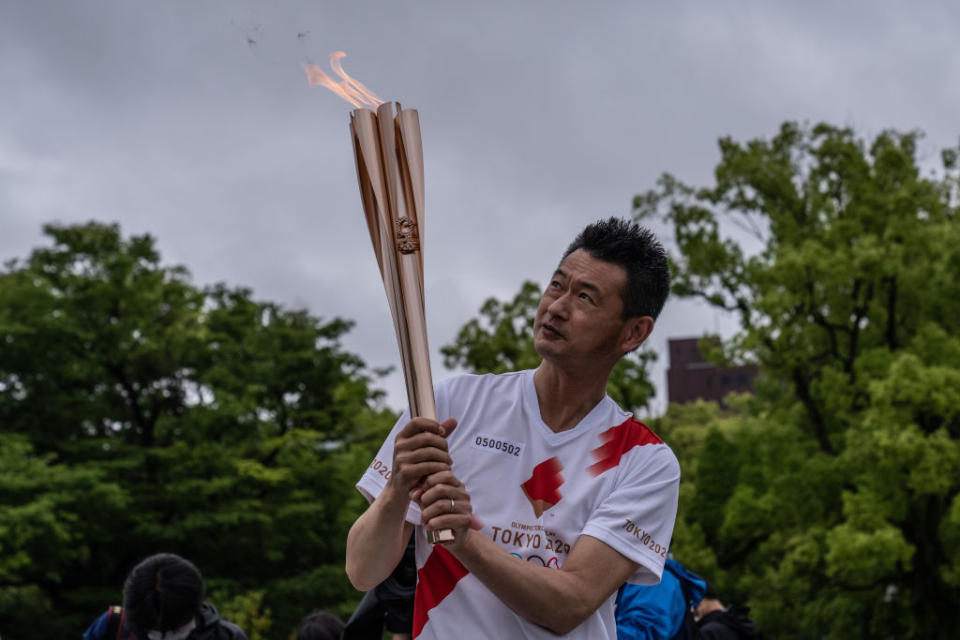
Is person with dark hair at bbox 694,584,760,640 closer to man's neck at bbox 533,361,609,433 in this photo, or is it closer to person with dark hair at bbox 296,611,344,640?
person with dark hair at bbox 296,611,344,640

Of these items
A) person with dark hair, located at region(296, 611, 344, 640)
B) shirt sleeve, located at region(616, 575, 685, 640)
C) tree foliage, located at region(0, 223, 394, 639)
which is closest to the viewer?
shirt sleeve, located at region(616, 575, 685, 640)

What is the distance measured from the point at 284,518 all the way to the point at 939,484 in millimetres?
16572

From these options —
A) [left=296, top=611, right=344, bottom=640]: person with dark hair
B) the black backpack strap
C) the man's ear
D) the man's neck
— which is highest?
the man's ear

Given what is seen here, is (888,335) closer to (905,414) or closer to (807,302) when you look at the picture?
(807,302)

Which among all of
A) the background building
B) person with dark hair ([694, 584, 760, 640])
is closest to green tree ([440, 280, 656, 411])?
person with dark hair ([694, 584, 760, 640])

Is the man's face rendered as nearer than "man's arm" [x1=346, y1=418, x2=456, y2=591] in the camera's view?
No

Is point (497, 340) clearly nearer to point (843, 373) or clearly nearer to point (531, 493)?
point (843, 373)

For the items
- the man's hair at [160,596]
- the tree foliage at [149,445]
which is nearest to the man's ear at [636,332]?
the man's hair at [160,596]

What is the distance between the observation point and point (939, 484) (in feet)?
63.7

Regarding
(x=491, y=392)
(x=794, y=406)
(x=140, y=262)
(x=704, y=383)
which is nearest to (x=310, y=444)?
(x=140, y=262)

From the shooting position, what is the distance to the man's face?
115 inches

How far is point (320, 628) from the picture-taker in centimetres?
566

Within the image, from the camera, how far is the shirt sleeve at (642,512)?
2805mm

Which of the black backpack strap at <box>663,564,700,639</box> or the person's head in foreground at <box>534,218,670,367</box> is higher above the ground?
the person's head in foreground at <box>534,218,670,367</box>
